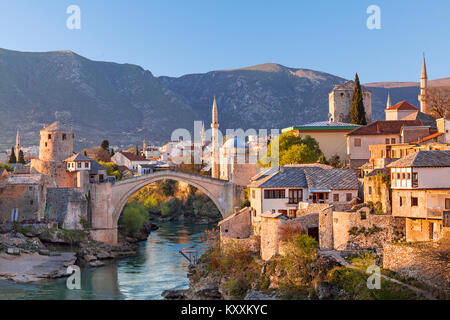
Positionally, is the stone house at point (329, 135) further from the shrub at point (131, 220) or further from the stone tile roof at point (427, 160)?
the stone tile roof at point (427, 160)

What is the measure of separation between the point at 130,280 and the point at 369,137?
64.7ft

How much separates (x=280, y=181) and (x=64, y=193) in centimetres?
1997

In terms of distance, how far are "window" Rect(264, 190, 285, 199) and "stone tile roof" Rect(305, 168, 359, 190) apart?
1701 millimetres

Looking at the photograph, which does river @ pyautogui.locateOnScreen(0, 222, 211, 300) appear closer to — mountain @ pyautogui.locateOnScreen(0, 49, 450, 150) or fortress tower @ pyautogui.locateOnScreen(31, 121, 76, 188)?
fortress tower @ pyautogui.locateOnScreen(31, 121, 76, 188)

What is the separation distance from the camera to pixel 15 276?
33.7 metres

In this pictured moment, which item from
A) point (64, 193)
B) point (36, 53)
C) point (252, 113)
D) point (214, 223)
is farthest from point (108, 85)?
point (64, 193)

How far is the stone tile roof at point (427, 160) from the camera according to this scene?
84.2ft

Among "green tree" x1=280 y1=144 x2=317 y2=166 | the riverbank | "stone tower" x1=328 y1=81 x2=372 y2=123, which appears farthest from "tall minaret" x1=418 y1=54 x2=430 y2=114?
the riverbank

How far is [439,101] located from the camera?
177 feet

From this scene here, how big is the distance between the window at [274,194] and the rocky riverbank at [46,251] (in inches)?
531

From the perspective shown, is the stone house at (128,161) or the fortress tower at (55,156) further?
the stone house at (128,161)

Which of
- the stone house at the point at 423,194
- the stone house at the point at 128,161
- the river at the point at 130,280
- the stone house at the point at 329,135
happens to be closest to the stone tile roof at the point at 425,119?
the stone house at the point at 329,135
